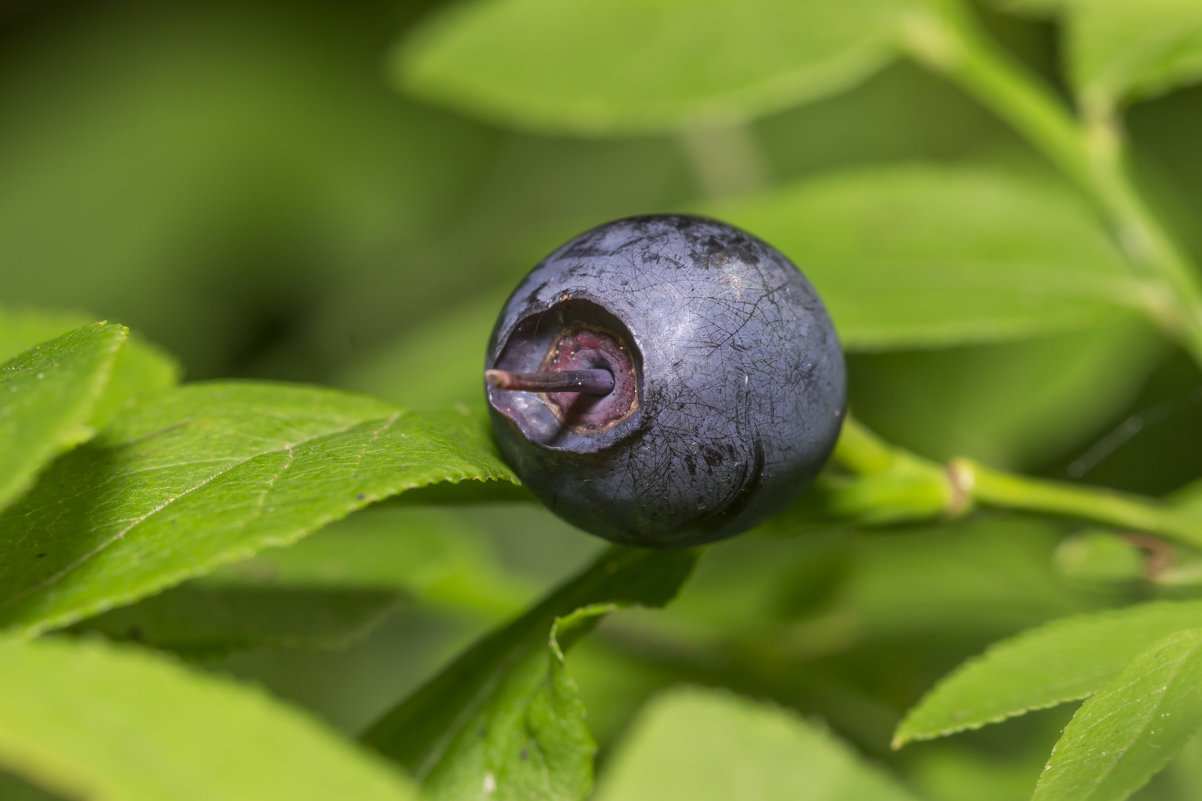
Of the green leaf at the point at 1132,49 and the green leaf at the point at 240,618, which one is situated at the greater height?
the green leaf at the point at 1132,49

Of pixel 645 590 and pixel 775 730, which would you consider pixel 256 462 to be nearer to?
pixel 645 590

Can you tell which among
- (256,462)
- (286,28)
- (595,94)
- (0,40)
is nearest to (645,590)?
(256,462)

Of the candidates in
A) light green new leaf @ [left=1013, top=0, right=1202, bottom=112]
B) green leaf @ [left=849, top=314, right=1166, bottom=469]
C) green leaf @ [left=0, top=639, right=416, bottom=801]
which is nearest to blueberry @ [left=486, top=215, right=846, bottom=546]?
green leaf @ [left=0, top=639, right=416, bottom=801]

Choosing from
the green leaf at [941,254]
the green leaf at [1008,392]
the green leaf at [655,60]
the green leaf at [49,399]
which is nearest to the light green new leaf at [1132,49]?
the green leaf at [941,254]

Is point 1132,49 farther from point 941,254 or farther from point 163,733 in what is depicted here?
point 163,733

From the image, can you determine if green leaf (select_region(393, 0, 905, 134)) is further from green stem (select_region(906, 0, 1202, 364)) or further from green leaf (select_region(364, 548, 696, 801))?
green leaf (select_region(364, 548, 696, 801))

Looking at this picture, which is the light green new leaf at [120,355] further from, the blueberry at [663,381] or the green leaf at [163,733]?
the green leaf at [163,733]
